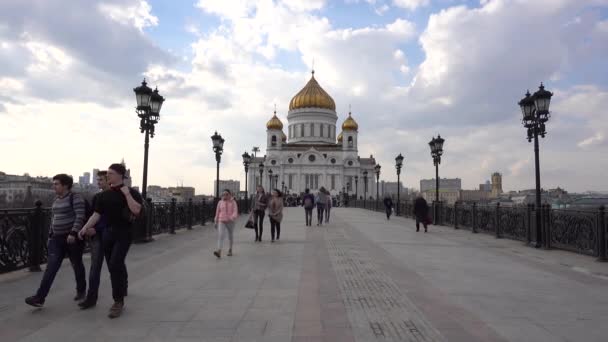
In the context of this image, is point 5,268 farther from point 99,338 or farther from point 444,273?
point 444,273

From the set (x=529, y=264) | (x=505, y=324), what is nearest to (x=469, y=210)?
(x=529, y=264)

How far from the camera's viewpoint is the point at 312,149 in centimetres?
8269

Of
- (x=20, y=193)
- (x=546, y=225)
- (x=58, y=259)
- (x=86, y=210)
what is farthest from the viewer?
(x=20, y=193)

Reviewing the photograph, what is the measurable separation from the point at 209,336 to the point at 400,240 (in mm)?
10491

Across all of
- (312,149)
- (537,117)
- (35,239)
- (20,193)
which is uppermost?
(312,149)

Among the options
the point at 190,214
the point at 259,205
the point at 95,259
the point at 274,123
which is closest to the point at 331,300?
the point at 95,259

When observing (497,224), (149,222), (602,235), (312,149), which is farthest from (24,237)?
(312,149)

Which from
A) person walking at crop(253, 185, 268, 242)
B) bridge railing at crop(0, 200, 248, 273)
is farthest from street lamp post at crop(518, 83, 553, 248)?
bridge railing at crop(0, 200, 248, 273)

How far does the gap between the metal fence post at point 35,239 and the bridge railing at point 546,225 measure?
1202 cm

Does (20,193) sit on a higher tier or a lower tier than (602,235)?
higher

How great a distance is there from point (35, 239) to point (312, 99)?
76.5 m

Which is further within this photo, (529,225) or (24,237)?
(529,225)

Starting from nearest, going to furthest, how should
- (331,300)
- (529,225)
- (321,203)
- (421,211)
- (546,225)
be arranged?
(331,300) → (546,225) → (529,225) → (421,211) → (321,203)

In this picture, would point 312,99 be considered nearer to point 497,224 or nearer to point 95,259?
point 497,224
